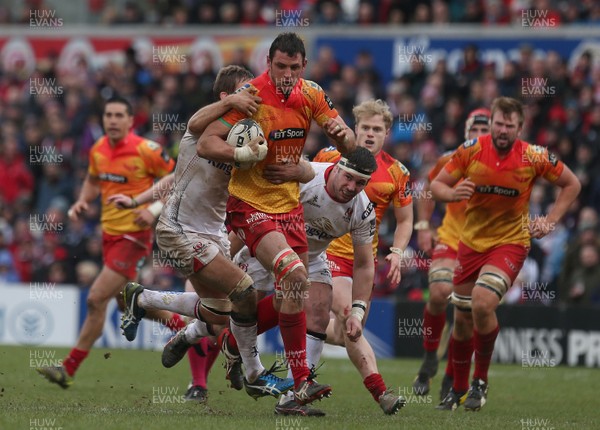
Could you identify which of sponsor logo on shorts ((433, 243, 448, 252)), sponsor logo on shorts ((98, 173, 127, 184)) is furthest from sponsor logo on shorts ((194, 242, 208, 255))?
sponsor logo on shorts ((98, 173, 127, 184))

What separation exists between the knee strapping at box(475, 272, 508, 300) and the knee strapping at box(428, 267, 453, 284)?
5.78 ft

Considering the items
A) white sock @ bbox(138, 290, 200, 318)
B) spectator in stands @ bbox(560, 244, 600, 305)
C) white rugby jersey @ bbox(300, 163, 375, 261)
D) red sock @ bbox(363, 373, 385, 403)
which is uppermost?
white rugby jersey @ bbox(300, 163, 375, 261)

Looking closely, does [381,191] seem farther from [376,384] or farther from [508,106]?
[376,384]

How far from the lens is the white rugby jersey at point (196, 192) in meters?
10.2

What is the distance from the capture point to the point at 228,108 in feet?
31.8

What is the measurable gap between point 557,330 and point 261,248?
29.0 feet

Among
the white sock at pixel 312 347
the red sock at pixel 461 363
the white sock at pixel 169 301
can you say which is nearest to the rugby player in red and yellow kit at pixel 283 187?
the white sock at pixel 312 347

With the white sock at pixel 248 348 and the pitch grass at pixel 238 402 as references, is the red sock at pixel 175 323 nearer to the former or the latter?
the pitch grass at pixel 238 402

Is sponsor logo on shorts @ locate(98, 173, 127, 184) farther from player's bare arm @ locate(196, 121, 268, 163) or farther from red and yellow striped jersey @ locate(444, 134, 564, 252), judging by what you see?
player's bare arm @ locate(196, 121, 268, 163)

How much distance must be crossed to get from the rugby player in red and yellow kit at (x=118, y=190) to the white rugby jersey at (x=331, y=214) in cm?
368

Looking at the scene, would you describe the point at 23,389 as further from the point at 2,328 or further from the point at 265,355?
the point at 2,328

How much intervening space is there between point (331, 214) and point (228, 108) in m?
1.44

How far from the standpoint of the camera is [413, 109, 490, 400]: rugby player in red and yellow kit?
1307 cm

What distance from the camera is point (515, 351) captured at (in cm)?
1789
